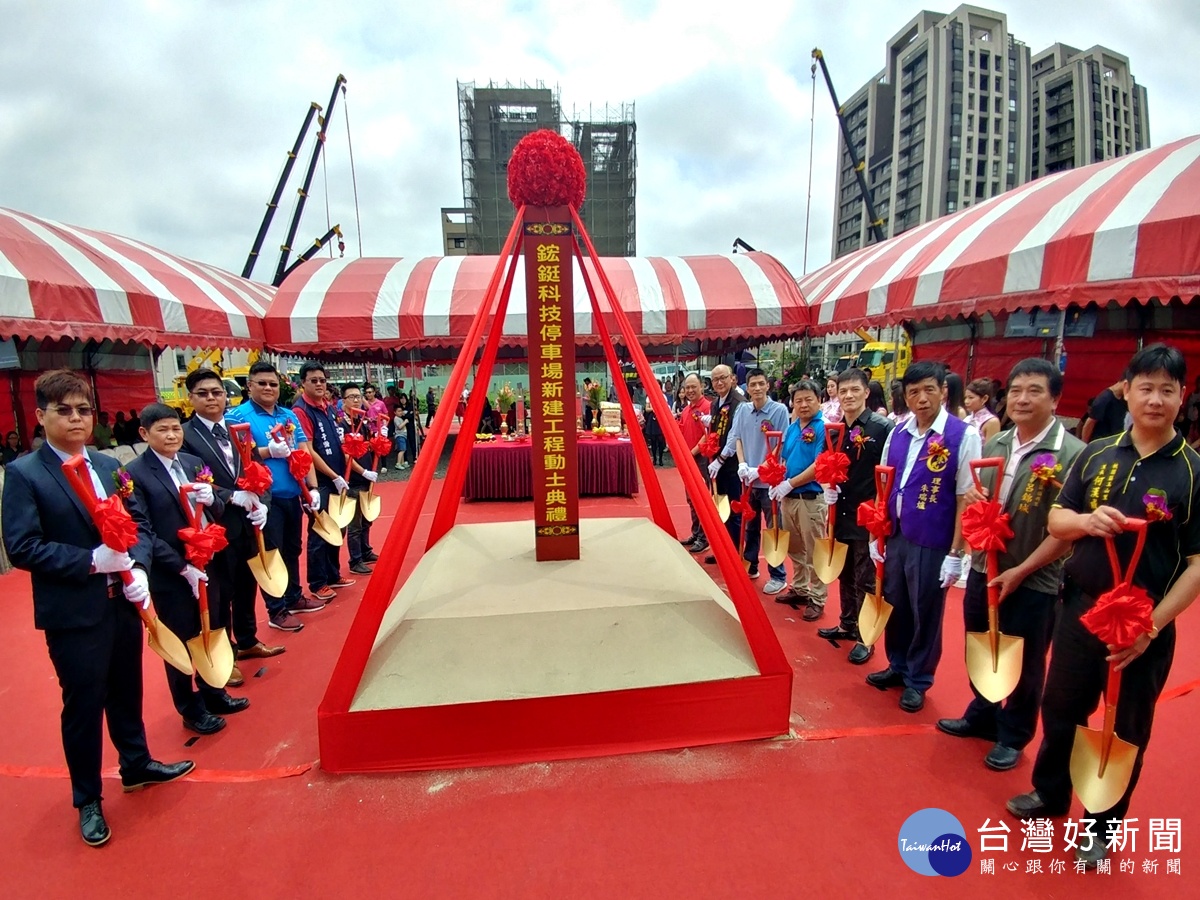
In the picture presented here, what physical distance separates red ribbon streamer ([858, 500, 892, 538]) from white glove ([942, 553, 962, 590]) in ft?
0.99

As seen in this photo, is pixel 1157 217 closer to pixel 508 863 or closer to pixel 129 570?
pixel 508 863

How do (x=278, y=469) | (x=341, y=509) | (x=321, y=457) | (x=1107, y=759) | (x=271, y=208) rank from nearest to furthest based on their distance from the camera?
(x=1107, y=759), (x=278, y=469), (x=321, y=457), (x=341, y=509), (x=271, y=208)

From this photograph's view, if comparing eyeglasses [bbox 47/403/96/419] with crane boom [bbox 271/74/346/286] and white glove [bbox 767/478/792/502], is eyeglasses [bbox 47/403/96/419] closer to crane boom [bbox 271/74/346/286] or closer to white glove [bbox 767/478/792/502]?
white glove [bbox 767/478/792/502]

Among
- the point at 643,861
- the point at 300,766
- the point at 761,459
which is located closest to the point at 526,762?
the point at 643,861

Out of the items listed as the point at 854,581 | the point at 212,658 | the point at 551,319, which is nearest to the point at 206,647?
the point at 212,658

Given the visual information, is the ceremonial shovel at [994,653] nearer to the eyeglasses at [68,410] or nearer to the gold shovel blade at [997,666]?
the gold shovel blade at [997,666]

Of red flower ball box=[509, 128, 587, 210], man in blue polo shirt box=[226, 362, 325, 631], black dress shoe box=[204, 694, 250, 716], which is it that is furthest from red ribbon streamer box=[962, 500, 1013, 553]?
man in blue polo shirt box=[226, 362, 325, 631]

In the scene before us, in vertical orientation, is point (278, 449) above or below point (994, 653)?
above

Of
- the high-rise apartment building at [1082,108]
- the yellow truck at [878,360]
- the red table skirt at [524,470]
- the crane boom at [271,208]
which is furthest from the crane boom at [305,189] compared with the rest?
the high-rise apartment building at [1082,108]

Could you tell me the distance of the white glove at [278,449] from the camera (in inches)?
129

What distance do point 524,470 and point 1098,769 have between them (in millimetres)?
5788

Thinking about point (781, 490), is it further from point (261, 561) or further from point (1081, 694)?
point (261, 561)

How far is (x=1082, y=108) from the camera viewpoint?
35219mm

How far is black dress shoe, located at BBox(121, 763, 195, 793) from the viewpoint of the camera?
2.04 metres
